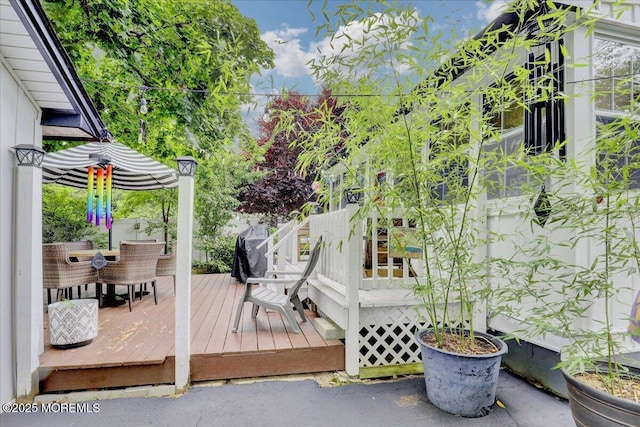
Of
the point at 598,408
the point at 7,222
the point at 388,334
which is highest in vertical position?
the point at 7,222

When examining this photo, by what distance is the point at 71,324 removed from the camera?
2.93m

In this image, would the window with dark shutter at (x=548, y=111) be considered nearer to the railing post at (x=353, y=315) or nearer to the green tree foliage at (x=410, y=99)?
the green tree foliage at (x=410, y=99)

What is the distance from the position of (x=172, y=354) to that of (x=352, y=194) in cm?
208

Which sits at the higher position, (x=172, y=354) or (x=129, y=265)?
(x=129, y=265)

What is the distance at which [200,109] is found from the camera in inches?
236

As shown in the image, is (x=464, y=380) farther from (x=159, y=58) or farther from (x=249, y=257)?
(x=159, y=58)

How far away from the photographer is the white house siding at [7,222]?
241 cm

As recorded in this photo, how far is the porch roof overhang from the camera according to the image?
7.13 feet

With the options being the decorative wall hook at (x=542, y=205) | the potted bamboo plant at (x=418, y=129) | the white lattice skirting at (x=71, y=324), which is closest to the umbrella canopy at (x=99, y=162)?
the white lattice skirting at (x=71, y=324)

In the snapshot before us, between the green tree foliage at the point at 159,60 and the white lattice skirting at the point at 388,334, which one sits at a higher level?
the green tree foliage at the point at 159,60

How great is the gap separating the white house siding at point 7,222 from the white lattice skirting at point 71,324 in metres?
0.42

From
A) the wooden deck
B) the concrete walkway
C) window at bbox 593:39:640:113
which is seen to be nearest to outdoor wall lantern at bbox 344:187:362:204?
the wooden deck

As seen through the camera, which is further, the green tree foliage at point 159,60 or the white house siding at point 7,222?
the green tree foliage at point 159,60

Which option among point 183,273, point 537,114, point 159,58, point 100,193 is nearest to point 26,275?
point 183,273
